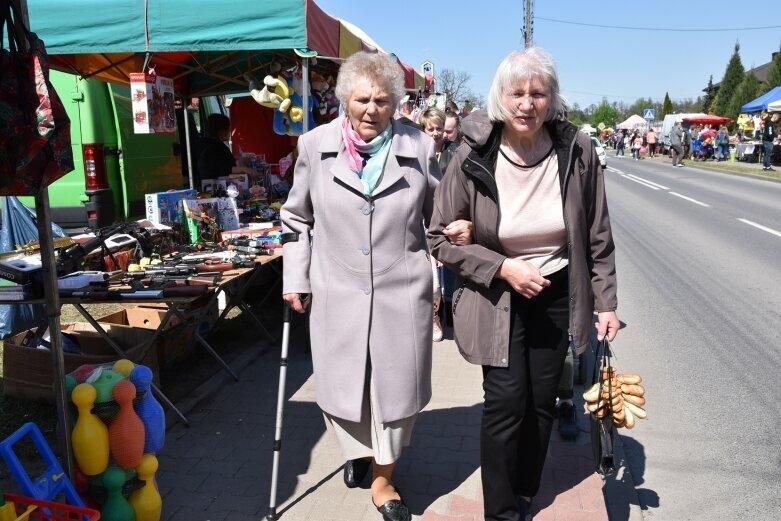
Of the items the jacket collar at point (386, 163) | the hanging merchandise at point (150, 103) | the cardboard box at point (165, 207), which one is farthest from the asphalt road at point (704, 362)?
the hanging merchandise at point (150, 103)

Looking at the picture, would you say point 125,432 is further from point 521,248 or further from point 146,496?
point 521,248

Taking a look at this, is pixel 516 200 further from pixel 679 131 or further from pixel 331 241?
pixel 679 131

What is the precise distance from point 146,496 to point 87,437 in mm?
372

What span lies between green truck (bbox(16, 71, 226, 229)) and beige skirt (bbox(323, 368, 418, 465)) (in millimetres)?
4794

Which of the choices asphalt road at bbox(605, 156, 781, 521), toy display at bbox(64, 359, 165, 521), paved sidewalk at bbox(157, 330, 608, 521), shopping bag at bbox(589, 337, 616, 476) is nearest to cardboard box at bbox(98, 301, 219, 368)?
paved sidewalk at bbox(157, 330, 608, 521)

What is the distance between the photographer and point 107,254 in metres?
4.49

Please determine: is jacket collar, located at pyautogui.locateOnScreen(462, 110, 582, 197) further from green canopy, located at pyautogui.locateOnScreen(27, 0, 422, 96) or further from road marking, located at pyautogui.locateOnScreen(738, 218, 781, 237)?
road marking, located at pyautogui.locateOnScreen(738, 218, 781, 237)

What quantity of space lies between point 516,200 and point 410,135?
0.67 meters

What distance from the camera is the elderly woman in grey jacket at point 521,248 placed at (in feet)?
8.10

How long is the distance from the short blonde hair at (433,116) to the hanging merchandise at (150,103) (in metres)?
2.13

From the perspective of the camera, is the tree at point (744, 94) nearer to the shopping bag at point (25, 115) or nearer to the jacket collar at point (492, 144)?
the jacket collar at point (492, 144)

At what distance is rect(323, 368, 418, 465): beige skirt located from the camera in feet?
9.73

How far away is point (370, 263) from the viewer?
9.29ft

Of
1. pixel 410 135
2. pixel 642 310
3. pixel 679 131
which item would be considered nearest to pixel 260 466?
pixel 410 135
